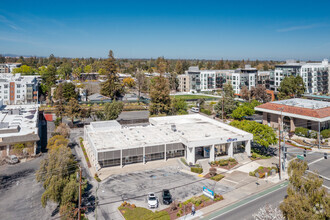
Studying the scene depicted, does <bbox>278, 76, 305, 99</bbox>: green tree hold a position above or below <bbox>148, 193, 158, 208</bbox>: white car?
above

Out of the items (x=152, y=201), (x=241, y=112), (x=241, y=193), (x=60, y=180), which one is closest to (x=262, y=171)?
(x=241, y=193)

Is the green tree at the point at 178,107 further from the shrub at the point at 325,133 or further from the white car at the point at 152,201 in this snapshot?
the white car at the point at 152,201

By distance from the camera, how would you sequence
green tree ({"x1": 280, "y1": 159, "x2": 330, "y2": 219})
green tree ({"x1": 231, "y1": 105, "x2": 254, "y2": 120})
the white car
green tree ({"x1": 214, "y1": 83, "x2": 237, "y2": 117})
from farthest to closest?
green tree ({"x1": 214, "y1": 83, "x2": 237, "y2": 117}) < green tree ({"x1": 231, "y1": 105, "x2": 254, "y2": 120}) < the white car < green tree ({"x1": 280, "y1": 159, "x2": 330, "y2": 219})

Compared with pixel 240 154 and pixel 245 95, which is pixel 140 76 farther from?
pixel 240 154

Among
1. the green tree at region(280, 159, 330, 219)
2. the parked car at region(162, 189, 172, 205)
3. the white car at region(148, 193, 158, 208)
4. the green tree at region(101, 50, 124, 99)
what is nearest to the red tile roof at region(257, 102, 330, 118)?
the green tree at region(280, 159, 330, 219)

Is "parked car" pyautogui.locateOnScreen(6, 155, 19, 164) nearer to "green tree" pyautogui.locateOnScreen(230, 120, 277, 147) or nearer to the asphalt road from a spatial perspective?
the asphalt road

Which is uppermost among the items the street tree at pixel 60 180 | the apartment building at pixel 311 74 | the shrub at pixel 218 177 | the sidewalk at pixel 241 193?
the apartment building at pixel 311 74

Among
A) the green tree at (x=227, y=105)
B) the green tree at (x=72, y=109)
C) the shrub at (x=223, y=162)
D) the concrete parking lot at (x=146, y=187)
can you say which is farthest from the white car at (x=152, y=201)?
the green tree at (x=227, y=105)
